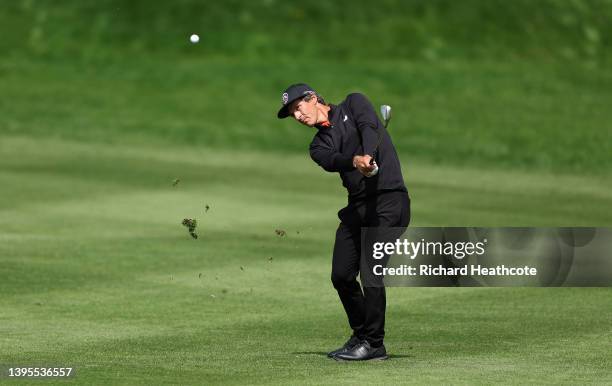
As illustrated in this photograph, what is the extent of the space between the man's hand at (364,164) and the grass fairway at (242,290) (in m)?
1.51

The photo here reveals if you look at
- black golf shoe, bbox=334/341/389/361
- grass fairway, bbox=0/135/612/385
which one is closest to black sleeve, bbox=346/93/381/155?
black golf shoe, bbox=334/341/389/361

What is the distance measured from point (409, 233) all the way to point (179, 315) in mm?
2994

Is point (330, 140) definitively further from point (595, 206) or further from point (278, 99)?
point (278, 99)

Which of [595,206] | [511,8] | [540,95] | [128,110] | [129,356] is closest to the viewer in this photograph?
[129,356]

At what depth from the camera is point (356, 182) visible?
1300cm

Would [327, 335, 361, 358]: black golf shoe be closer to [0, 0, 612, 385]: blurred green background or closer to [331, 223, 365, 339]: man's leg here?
[331, 223, 365, 339]: man's leg

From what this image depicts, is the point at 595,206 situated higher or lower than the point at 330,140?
higher

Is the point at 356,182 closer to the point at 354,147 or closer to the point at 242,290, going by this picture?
the point at 354,147

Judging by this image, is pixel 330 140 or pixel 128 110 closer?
pixel 330 140

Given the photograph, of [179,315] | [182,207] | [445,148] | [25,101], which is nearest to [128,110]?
[25,101]

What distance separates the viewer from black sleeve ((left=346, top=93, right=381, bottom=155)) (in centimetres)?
1262

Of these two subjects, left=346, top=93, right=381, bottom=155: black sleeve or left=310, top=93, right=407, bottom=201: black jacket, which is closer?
left=346, top=93, right=381, bottom=155: black sleeve

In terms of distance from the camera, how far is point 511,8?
164 feet

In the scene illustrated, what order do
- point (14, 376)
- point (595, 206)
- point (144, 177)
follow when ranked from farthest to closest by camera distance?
point (144, 177) → point (595, 206) → point (14, 376)
